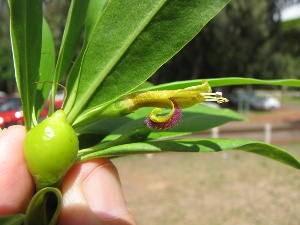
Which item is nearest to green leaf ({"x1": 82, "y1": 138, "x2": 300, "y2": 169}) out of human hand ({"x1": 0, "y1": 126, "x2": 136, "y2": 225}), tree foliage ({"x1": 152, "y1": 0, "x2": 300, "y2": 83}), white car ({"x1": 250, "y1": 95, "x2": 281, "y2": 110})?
human hand ({"x1": 0, "y1": 126, "x2": 136, "y2": 225})

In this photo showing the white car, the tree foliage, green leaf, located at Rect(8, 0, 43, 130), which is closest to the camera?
green leaf, located at Rect(8, 0, 43, 130)

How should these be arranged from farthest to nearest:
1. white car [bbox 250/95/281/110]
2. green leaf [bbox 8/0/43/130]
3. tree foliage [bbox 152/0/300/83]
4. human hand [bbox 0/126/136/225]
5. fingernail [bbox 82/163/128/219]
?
white car [bbox 250/95/281/110]
tree foliage [bbox 152/0/300/83]
fingernail [bbox 82/163/128/219]
human hand [bbox 0/126/136/225]
green leaf [bbox 8/0/43/130]

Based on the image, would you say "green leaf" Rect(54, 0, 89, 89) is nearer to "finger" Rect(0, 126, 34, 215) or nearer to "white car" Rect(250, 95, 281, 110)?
"finger" Rect(0, 126, 34, 215)

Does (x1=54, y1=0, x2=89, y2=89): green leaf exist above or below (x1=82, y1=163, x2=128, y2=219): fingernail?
above

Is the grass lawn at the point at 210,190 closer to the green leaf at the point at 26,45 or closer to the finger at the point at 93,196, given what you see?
the finger at the point at 93,196

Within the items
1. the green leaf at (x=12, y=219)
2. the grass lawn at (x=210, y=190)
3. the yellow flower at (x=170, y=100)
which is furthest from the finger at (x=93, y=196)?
the grass lawn at (x=210, y=190)

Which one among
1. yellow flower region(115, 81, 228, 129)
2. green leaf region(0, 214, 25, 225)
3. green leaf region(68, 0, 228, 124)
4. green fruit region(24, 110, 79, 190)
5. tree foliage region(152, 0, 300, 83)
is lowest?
tree foliage region(152, 0, 300, 83)

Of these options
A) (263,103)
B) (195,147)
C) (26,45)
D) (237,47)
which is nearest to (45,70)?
(26,45)

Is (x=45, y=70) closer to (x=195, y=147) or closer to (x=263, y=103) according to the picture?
(x=195, y=147)
